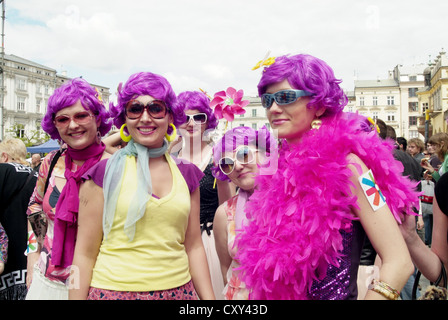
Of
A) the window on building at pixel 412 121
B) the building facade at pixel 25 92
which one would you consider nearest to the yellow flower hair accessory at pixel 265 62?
the building facade at pixel 25 92

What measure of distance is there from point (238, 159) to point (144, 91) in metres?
0.70

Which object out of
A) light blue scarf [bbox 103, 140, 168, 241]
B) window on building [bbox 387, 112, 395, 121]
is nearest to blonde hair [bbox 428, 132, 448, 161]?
light blue scarf [bbox 103, 140, 168, 241]

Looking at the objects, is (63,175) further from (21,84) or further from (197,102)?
(21,84)

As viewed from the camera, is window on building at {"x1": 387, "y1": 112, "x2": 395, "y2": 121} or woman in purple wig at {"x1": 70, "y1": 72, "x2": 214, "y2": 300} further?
window on building at {"x1": 387, "y1": 112, "x2": 395, "y2": 121}

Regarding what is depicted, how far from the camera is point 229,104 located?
2.87m

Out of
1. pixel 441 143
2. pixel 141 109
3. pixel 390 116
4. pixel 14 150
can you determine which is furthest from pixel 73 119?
pixel 390 116

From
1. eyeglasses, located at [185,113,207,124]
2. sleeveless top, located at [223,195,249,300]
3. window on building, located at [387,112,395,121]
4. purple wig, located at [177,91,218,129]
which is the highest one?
window on building, located at [387,112,395,121]

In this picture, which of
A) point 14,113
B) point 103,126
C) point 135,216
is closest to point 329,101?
point 135,216

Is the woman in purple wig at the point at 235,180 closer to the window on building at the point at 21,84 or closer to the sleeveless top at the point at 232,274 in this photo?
the sleeveless top at the point at 232,274

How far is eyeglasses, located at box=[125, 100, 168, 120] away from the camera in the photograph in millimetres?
1809

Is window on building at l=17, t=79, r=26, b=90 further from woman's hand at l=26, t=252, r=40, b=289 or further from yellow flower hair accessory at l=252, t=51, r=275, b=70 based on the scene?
yellow flower hair accessory at l=252, t=51, r=275, b=70

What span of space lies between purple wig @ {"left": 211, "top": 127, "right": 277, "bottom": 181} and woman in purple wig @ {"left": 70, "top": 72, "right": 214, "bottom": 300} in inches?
18.1
